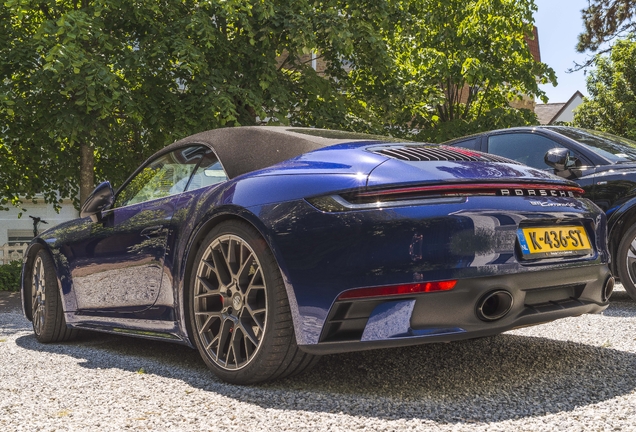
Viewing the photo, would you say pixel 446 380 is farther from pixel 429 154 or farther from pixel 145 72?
pixel 145 72

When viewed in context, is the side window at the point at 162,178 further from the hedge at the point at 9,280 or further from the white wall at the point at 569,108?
the white wall at the point at 569,108

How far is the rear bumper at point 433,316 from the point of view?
3.23 metres

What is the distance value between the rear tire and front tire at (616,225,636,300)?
4.67 metres

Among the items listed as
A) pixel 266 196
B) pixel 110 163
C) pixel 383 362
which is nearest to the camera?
pixel 266 196

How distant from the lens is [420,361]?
4199 mm

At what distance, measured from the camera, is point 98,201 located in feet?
17.1

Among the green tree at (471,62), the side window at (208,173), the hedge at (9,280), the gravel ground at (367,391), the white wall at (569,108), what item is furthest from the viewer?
the white wall at (569,108)

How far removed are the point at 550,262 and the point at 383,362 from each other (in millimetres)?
1149

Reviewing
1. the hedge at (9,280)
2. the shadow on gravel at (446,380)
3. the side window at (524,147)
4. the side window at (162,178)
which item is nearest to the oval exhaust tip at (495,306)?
the shadow on gravel at (446,380)

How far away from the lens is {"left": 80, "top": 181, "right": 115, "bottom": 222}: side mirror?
5211mm

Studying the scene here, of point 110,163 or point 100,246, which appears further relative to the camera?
point 110,163

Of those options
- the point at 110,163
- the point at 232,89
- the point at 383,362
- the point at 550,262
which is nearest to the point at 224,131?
the point at 383,362

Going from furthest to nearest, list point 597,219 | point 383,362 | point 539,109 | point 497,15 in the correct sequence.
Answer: point 539,109
point 497,15
point 383,362
point 597,219

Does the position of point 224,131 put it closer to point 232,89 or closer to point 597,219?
point 597,219
